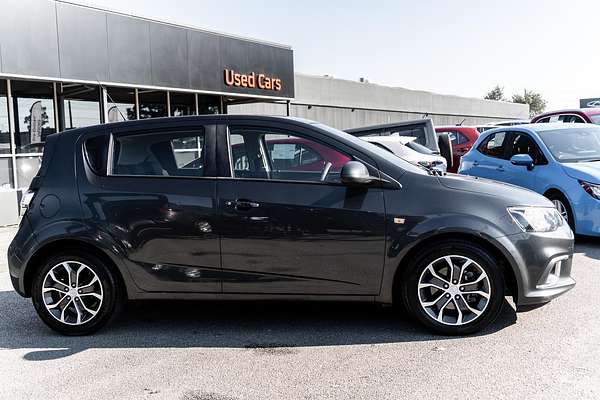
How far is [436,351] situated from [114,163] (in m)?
2.90

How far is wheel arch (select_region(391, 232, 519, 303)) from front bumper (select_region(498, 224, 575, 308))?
0.05 m

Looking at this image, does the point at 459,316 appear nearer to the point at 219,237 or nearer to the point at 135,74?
the point at 219,237

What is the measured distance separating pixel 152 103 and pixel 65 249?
12608 millimetres

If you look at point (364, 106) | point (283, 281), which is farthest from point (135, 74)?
point (364, 106)

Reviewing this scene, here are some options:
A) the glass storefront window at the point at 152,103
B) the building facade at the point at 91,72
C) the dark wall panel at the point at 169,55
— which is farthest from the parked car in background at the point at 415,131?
the glass storefront window at the point at 152,103

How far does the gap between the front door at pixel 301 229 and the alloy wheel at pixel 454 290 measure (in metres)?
0.38

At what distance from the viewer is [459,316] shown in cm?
427

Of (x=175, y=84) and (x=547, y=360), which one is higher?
(x=175, y=84)

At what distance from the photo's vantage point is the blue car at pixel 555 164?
7254mm

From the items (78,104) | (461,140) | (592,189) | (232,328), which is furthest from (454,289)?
(78,104)

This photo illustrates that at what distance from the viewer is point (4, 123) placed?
12828 millimetres

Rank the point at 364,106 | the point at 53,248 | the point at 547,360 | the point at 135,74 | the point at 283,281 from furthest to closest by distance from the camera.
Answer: the point at 364,106 → the point at 135,74 → the point at 53,248 → the point at 283,281 → the point at 547,360

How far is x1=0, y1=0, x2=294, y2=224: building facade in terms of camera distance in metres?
12.4

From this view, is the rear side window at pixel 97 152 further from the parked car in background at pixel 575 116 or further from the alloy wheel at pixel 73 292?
the parked car in background at pixel 575 116
